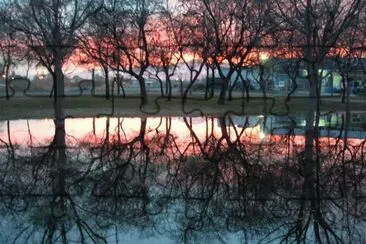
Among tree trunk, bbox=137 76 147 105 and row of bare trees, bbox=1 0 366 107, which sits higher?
row of bare trees, bbox=1 0 366 107

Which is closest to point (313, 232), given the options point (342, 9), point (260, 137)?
point (260, 137)

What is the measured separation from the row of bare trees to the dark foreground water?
18.8m

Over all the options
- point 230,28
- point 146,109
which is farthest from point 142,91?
point 230,28

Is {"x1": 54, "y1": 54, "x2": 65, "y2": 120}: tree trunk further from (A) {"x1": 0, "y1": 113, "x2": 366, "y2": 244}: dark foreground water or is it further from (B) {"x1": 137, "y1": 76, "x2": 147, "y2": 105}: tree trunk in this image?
(A) {"x1": 0, "y1": 113, "x2": 366, "y2": 244}: dark foreground water

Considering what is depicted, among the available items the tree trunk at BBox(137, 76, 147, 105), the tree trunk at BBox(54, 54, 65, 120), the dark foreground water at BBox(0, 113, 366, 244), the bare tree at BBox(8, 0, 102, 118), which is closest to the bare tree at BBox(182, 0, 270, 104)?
the tree trunk at BBox(137, 76, 147, 105)

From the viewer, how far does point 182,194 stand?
26.4 ft

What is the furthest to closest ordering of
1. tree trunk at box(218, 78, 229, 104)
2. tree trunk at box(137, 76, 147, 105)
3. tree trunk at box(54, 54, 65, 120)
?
tree trunk at box(218, 78, 229, 104) < tree trunk at box(137, 76, 147, 105) < tree trunk at box(54, 54, 65, 120)

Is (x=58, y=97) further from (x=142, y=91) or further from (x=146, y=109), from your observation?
(x=142, y=91)

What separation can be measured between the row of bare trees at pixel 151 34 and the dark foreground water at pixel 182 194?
61.7 ft

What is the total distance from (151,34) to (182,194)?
3208 cm

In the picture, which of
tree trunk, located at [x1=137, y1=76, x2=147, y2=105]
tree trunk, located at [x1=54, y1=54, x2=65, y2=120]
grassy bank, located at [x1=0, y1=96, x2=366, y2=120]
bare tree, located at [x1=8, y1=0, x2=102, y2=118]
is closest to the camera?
tree trunk, located at [x1=54, y1=54, x2=65, y2=120]

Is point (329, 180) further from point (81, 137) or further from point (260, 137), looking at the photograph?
point (81, 137)

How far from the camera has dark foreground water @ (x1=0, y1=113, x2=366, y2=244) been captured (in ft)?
20.4

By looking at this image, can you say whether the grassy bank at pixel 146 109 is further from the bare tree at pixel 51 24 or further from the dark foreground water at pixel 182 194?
the dark foreground water at pixel 182 194
